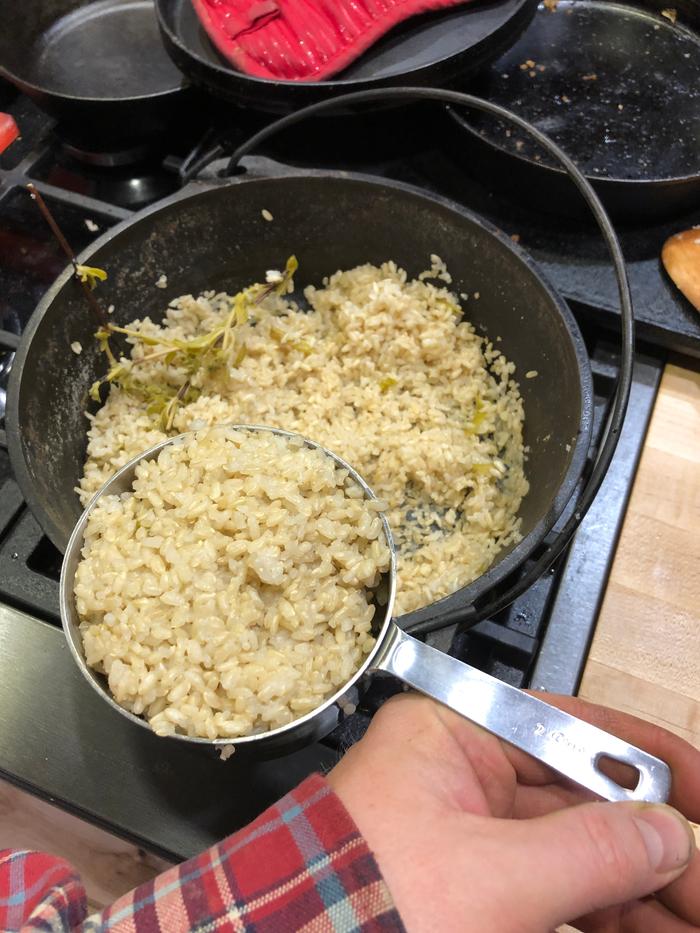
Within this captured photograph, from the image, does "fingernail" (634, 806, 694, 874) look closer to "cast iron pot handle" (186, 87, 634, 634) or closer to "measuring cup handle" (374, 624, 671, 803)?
"measuring cup handle" (374, 624, 671, 803)

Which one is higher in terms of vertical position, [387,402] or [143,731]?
[387,402]

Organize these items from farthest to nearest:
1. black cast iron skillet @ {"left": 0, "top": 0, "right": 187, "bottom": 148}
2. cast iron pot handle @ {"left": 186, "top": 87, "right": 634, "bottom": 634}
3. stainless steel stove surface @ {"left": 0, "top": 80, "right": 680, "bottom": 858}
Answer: black cast iron skillet @ {"left": 0, "top": 0, "right": 187, "bottom": 148} < stainless steel stove surface @ {"left": 0, "top": 80, "right": 680, "bottom": 858} < cast iron pot handle @ {"left": 186, "top": 87, "right": 634, "bottom": 634}

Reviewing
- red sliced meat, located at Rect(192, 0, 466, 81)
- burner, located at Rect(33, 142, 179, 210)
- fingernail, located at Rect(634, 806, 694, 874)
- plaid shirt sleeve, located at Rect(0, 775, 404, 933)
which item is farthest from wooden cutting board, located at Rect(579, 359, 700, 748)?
burner, located at Rect(33, 142, 179, 210)

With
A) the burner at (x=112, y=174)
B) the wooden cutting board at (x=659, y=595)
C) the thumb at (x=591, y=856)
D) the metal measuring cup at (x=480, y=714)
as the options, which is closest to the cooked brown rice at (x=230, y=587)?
the metal measuring cup at (x=480, y=714)

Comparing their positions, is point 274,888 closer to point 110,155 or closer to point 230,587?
point 230,587

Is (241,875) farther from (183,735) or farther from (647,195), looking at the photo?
(647,195)

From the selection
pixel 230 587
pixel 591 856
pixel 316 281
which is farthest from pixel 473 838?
pixel 316 281

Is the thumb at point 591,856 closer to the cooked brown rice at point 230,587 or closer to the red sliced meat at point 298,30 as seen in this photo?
the cooked brown rice at point 230,587

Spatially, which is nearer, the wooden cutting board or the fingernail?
the fingernail
